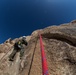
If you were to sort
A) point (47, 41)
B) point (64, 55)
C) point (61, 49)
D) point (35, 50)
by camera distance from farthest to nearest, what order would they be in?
1. point (47, 41)
2. point (35, 50)
3. point (61, 49)
4. point (64, 55)

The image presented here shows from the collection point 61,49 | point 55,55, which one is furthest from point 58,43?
point 55,55

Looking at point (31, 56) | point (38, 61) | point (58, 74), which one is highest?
point (31, 56)

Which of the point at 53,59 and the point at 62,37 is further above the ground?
the point at 62,37

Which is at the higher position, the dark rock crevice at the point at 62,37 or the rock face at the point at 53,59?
the dark rock crevice at the point at 62,37

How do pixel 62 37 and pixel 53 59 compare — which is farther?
pixel 62 37

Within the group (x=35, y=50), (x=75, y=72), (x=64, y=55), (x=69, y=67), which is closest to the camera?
(x=75, y=72)

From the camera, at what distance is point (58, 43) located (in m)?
16.1

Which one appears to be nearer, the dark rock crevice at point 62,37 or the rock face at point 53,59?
the rock face at point 53,59

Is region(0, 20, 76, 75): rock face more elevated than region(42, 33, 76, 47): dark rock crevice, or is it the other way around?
region(42, 33, 76, 47): dark rock crevice

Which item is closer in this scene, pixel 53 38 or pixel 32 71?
pixel 32 71

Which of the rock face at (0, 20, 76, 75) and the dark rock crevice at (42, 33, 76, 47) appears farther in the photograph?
the dark rock crevice at (42, 33, 76, 47)

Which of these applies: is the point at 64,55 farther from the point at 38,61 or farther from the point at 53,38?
the point at 53,38

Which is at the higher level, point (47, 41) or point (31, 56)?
point (47, 41)

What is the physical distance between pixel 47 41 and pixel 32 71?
564 centimetres
